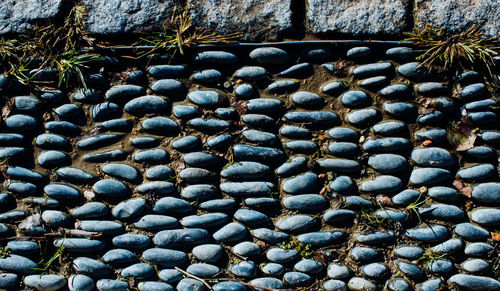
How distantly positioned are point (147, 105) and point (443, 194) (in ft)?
4.56

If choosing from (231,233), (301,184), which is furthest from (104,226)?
(301,184)

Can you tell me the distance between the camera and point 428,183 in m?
1.97

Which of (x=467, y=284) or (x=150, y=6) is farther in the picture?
(x=150, y=6)

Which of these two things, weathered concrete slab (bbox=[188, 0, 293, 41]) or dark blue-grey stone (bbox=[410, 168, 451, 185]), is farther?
weathered concrete slab (bbox=[188, 0, 293, 41])

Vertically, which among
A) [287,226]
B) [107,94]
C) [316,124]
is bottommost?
[287,226]

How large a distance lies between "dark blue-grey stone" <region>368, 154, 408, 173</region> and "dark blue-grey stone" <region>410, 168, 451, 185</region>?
6 cm

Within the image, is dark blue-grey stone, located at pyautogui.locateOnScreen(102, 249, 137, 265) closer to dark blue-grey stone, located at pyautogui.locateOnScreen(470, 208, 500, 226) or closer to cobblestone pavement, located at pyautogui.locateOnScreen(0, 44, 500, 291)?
cobblestone pavement, located at pyautogui.locateOnScreen(0, 44, 500, 291)

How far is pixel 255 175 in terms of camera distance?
198 cm

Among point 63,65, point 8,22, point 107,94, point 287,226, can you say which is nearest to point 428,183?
point 287,226

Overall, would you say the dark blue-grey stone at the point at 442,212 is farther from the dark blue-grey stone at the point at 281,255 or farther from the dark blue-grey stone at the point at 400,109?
the dark blue-grey stone at the point at 281,255

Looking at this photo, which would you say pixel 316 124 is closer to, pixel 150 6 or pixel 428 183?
pixel 428 183

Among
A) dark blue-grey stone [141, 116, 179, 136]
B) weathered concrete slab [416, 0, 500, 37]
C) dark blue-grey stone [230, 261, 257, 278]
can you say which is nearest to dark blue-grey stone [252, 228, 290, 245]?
dark blue-grey stone [230, 261, 257, 278]

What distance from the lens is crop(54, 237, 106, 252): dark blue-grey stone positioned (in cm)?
194

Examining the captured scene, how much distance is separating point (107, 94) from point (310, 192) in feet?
3.41
